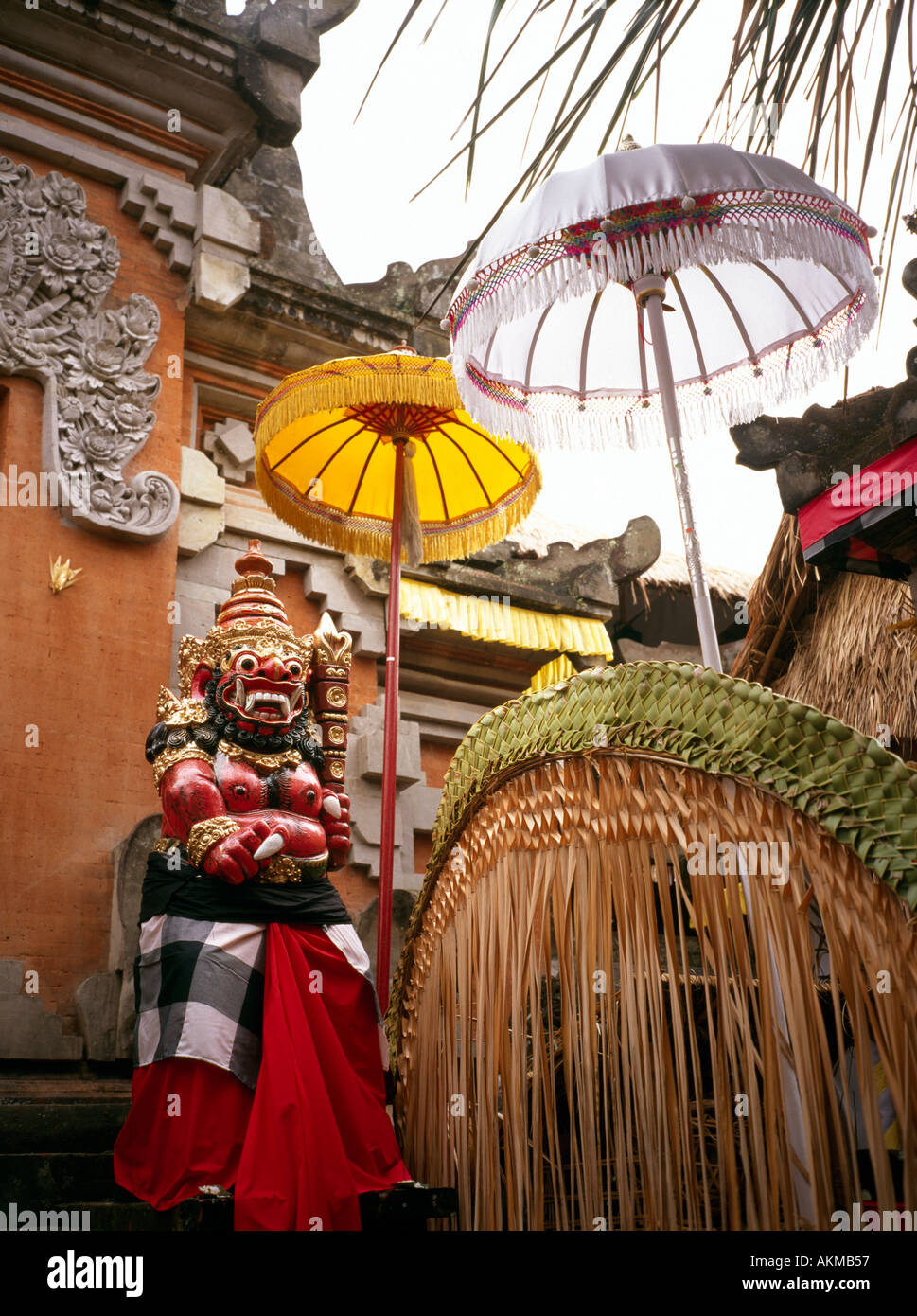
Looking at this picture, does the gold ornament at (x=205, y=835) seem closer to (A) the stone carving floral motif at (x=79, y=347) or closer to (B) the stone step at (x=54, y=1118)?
(B) the stone step at (x=54, y=1118)

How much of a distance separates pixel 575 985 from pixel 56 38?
16.9ft

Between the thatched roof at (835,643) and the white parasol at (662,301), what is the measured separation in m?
1.69

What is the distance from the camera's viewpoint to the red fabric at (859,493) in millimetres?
3666

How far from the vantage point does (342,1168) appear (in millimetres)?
2877

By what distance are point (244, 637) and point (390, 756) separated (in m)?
0.78

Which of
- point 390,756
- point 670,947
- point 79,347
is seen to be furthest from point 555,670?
point 670,947

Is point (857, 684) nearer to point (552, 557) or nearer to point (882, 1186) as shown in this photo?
point (552, 557)

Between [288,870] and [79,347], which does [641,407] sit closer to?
[288,870]

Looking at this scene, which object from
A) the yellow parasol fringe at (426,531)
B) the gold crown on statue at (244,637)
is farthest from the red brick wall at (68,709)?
the gold crown on statue at (244,637)

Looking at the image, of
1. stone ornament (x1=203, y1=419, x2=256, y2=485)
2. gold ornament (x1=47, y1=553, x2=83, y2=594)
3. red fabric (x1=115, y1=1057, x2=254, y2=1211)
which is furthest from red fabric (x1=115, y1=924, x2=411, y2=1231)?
stone ornament (x1=203, y1=419, x2=256, y2=485)

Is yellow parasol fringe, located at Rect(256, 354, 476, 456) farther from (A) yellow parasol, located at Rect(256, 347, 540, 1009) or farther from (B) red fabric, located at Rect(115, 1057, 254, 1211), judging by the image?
(B) red fabric, located at Rect(115, 1057, 254, 1211)

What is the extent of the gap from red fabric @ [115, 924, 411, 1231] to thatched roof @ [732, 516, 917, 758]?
9.35 feet

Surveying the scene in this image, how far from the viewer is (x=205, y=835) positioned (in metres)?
3.39

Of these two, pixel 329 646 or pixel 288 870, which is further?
pixel 329 646
